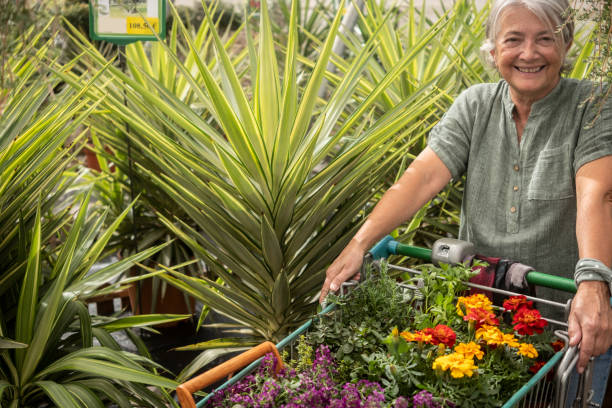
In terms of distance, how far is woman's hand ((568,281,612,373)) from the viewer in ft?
4.47

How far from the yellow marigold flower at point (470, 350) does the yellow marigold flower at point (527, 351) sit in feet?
0.26

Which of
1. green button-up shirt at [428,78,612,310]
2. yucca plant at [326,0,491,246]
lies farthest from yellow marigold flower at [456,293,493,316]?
→ yucca plant at [326,0,491,246]

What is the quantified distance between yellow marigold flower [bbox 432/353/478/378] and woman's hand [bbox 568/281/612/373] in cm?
28

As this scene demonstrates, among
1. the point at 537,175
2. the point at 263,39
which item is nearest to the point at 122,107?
the point at 263,39

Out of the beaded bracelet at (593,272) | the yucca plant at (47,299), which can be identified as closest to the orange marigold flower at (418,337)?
the beaded bracelet at (593,272)

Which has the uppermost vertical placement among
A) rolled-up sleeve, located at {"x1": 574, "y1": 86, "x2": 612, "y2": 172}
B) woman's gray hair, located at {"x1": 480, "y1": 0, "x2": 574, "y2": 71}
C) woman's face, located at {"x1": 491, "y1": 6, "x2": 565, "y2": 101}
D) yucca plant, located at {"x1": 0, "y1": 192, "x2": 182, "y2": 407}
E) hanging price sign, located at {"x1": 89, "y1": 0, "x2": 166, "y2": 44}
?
hanging price sign, located at {"x1": 89, "y1": 0, "x2": 166, "y2": 44}

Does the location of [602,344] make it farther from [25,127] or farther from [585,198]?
[25,127]

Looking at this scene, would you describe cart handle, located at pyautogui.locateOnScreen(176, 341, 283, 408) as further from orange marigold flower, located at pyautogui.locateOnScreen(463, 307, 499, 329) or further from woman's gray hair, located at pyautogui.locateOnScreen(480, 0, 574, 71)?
woman's gray hair, located at pyautogui.locateOnScreen(480, 0, 574, 71)

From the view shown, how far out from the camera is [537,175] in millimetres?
1748

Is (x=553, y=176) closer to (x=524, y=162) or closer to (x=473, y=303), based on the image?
(x=524, y=162)

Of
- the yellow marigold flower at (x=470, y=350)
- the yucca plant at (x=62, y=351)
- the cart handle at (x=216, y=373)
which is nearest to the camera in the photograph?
the cart handle at (x=216, y=373)

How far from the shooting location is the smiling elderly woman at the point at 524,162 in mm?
1638

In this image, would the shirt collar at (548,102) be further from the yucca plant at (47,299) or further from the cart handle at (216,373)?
the yucca plant at (47,299)

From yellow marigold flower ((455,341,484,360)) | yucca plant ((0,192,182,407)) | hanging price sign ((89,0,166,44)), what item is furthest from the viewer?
hanging price sign ((89,0,166,44))
